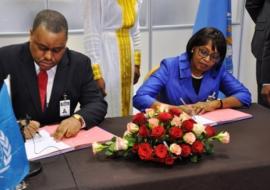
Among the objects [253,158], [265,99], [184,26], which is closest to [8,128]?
[253,158]

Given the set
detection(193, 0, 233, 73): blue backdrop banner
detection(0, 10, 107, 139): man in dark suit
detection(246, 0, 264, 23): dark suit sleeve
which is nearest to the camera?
detection(0, 10, 107, 139): man in dark suit

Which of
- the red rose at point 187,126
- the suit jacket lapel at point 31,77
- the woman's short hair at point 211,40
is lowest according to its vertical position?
the red rose at point 187,126

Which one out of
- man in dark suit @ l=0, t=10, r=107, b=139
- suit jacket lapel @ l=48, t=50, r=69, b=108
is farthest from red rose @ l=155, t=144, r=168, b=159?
suit jacket lapel @ l=48, t=50, r=69, b=108

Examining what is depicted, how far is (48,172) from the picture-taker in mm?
1401

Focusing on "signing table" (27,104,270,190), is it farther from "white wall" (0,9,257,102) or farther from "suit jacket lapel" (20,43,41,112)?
"white wall" (0,9,257,102)

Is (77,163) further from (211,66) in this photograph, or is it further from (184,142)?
(211,66)

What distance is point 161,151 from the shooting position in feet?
4.74

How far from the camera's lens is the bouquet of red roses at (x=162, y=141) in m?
1.46

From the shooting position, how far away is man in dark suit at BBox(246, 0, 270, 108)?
2.83m

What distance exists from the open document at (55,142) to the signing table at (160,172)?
33mm

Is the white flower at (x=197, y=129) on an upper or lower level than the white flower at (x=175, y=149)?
upper

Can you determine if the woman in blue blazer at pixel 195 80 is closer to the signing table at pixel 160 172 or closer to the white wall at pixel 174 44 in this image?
the signing table at pixel 160 172

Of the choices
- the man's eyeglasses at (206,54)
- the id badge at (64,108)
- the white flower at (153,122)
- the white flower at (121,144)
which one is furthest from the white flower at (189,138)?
the man's eyeglasses at (206,54)

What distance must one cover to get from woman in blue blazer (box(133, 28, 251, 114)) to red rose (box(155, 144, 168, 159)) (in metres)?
0.82
